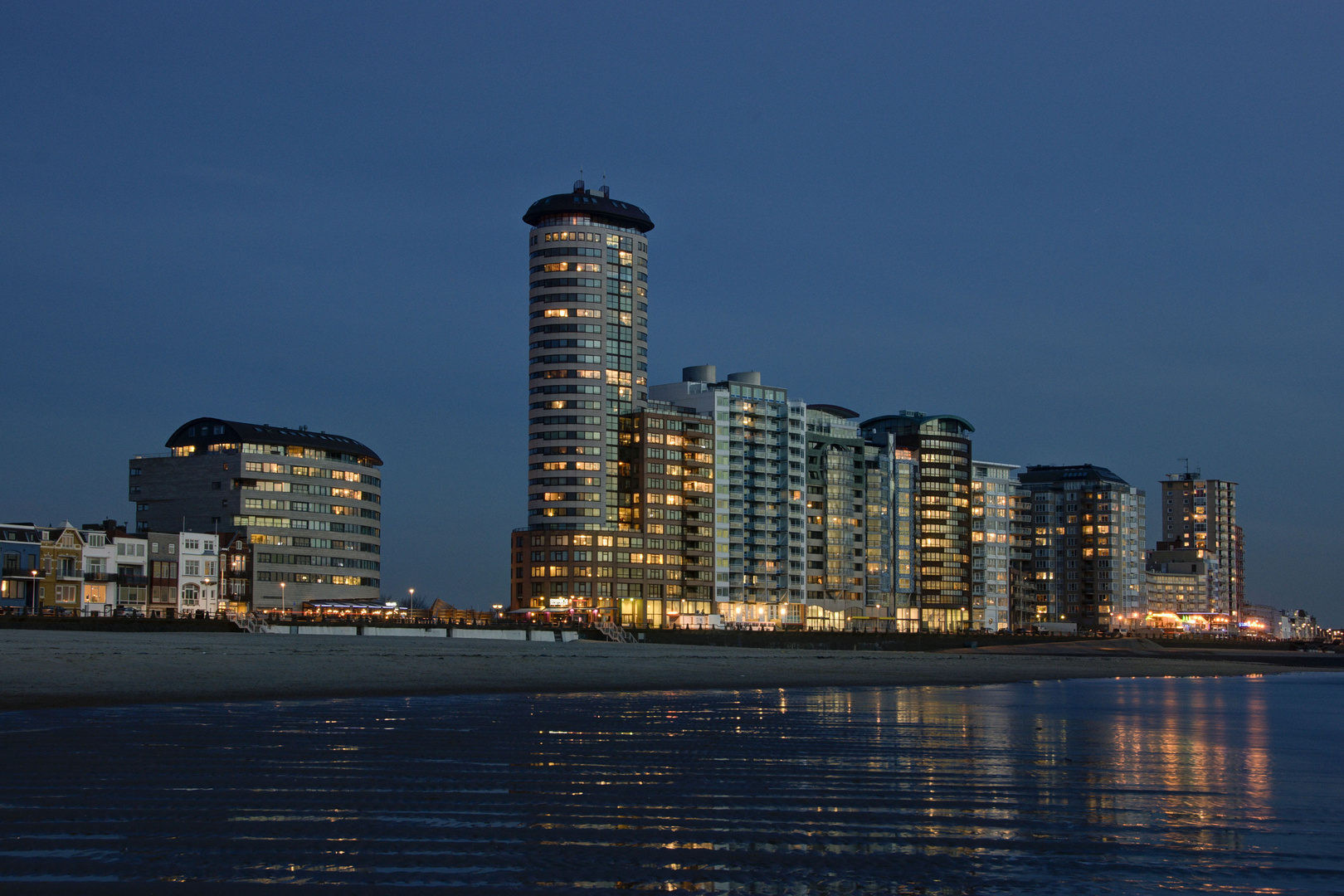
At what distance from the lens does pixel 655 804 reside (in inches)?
890

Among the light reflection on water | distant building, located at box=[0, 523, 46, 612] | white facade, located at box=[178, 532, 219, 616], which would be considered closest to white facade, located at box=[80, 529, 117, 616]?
distant building, located at box=[0, 523, 46, 612]

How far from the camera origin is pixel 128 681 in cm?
5166

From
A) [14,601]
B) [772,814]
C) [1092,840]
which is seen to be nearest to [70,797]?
[772,814]

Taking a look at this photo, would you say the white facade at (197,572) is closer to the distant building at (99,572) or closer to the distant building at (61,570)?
the distant building at (99,572)

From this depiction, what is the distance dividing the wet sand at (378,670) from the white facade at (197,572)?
54.7 metres

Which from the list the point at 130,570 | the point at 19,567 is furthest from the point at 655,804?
the point at 130,570

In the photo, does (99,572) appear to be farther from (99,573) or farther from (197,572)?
(197,572)

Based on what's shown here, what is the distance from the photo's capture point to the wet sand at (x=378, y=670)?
2007 inches

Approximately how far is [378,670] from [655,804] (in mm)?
47114

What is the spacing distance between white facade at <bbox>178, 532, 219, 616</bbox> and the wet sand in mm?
54699

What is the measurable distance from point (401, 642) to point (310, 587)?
103 meters

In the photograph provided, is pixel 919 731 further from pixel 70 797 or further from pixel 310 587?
pixel 310 587

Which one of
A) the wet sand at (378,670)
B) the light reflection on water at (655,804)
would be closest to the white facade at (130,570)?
the wet sand at (378,670)

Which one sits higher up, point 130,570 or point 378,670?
point 130,570
